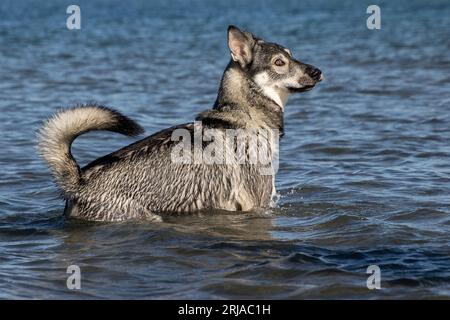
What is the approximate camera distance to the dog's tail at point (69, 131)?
7.88 metres

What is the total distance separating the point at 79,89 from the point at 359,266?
1085 cm

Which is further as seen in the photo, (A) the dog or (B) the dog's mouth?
(B) the dog's mouth

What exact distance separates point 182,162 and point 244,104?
0.86 m

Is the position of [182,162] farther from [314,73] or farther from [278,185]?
[278,185]

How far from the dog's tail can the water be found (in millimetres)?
467

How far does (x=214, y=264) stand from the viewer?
7.16m

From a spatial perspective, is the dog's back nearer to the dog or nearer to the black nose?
the dog

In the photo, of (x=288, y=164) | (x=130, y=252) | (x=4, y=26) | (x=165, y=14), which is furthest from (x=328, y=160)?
(x=165, y=14)

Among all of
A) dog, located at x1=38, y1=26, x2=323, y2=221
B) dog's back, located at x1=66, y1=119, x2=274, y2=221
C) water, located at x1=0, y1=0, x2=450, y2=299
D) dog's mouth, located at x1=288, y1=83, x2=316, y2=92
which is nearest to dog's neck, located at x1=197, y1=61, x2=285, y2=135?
dog, located at x1=38, y1=26, x2=323, y2=221

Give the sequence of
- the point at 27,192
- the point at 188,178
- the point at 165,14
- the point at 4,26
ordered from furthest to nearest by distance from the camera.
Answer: the point at 165,14
the point at 4,26
the point at 27,192
the point at 188,178

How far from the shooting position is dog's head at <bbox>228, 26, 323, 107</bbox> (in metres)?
8.70

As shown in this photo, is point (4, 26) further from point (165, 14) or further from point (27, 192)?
point (27, 192)

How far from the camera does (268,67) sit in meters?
8.71

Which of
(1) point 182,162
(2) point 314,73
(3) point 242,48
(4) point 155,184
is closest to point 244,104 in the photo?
(3) point 242,48
